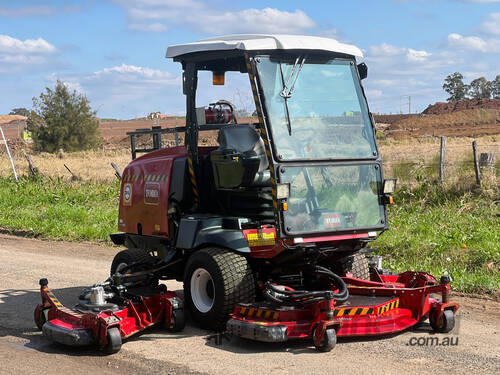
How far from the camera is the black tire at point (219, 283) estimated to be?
251 inches

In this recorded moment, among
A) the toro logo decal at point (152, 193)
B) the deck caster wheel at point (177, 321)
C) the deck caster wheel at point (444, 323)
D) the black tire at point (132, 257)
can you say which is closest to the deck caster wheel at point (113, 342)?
the deck caster wheel at point (177, 321)

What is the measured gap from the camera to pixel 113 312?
21.0 ft

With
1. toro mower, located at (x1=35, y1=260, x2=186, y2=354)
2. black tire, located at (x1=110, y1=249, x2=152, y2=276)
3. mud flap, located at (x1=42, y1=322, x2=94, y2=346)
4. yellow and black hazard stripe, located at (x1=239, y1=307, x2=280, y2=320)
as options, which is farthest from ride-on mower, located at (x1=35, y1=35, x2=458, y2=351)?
mud flap, located at (x1=42, y1=322, x2=94, y2=346)

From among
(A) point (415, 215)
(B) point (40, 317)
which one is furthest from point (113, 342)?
(A) point (415, 215)

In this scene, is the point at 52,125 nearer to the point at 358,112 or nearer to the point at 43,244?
the point at 43,244

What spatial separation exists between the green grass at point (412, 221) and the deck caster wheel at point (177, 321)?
3.60m

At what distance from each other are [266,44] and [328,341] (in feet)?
8.87

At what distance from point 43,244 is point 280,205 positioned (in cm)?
812

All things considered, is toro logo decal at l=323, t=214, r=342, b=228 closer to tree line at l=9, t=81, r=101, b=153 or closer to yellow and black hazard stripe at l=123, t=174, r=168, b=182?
yellow and black hazard stripe at l=123, t=174, r=168, b=182

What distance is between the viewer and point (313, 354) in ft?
19.3

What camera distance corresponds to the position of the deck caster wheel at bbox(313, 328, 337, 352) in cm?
582

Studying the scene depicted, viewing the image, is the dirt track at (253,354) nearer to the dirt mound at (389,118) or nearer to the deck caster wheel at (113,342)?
the deck caster wheel at (113,342)

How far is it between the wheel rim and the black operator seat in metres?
0.90

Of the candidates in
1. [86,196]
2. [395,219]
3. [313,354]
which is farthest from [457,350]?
[86,196]
